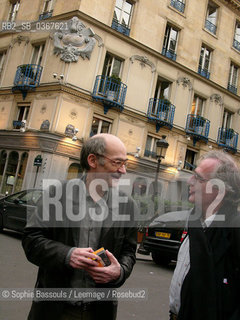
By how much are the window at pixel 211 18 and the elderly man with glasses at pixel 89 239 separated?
22.9 meters

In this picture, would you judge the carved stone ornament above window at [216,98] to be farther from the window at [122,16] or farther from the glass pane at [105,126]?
the glass pane at [105,126]

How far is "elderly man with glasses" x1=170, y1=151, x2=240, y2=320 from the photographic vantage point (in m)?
1.55

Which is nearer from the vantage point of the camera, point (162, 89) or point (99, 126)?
point (99, 126)

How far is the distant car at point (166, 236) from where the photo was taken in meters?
7.46

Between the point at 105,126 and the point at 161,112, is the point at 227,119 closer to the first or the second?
the point at 161,112

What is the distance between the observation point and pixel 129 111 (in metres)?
17.5

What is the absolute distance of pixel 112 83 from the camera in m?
16.7

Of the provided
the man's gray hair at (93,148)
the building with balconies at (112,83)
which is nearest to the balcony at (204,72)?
the building with balconies at (112,83)

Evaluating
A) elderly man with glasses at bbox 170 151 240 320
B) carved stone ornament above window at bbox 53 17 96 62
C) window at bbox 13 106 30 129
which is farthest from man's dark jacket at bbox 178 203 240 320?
window at bbox 13 106 30 129

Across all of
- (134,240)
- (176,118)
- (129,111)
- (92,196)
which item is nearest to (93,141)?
(92,196)

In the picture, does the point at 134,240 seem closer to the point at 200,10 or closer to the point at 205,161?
the point at 205,161

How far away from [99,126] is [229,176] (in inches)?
600

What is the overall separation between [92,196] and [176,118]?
18.2 m

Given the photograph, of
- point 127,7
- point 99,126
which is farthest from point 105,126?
point 127,7
